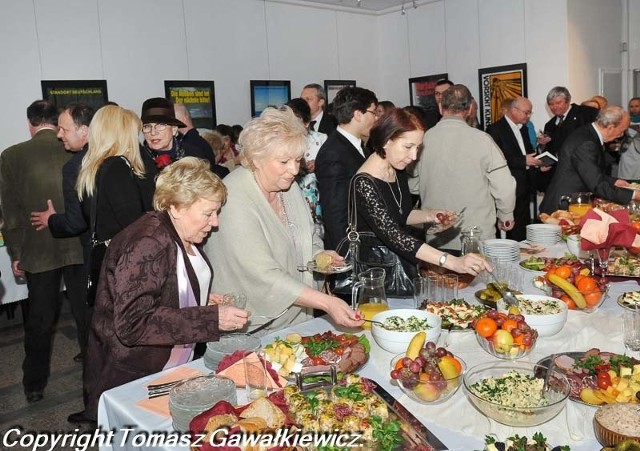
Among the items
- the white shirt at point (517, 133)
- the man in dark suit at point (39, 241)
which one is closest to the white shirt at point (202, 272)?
the man in dark suit at point (39, 241)

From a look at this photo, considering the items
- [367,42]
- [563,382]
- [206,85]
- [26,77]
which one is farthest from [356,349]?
[367,42]

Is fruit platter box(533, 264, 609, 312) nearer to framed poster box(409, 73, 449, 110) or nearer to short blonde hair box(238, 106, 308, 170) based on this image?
short blonde hair box(238, 106, 308, 170)

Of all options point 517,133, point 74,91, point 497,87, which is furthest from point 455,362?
point 497,87

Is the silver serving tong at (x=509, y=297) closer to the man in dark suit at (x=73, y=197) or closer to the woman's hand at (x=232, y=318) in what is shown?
the woman's hand at (x=232, y=318)

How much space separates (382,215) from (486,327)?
2.86 ft

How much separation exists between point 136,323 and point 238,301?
32 centimetres

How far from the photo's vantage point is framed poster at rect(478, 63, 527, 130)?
731cm

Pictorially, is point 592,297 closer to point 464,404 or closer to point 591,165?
point 464,404

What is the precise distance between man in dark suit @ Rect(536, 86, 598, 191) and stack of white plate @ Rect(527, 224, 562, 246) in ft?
10.5

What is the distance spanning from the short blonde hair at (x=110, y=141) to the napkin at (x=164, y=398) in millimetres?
1153

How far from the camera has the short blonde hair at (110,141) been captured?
2.63 metres

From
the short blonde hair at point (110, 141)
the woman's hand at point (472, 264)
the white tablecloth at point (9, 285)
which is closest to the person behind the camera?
the woman's hand at point (472, 264)

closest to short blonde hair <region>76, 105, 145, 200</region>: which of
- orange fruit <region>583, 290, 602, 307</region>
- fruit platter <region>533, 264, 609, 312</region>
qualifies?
fruit platter <region>533, 264, 609, 312</region>

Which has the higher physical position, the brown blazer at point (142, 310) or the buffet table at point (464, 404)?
the brown blazer at point (142, 310)
